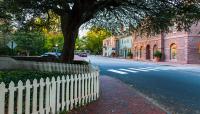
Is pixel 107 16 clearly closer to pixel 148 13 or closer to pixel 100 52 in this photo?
pixel 148 13

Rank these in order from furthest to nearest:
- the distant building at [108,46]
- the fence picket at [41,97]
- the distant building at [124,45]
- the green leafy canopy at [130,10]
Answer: the distant building at [108,46], the distant building at [124,45], the green leafy canopy at [130,10], the fence picket at [41,97]

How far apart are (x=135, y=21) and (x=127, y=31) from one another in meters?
2.37

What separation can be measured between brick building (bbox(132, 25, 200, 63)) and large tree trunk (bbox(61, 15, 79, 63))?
22.8 meters

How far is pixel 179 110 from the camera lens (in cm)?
995

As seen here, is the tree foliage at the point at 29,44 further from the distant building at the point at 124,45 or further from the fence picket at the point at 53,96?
the fence picket at the point at 53,96

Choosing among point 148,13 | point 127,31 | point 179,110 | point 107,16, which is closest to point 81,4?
point 148,13

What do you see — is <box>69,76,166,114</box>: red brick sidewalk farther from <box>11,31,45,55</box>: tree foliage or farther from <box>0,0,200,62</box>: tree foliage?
<box>11,31,45,55</box>: tree foliage

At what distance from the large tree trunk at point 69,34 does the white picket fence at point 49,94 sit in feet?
25.3

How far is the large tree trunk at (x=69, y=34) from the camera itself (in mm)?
18375

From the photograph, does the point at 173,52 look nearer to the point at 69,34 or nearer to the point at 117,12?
the point at 117,12

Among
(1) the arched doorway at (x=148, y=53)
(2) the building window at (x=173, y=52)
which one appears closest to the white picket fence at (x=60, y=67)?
(2) the building window at (x=173, y=52)

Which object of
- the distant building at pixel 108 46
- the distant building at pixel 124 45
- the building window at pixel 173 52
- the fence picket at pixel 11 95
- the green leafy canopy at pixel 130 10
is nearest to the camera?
the fence picket at pixel 11 95

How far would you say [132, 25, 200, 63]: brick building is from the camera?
49875 mm

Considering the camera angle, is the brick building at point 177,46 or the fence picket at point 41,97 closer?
the fence picket at point 41,97
